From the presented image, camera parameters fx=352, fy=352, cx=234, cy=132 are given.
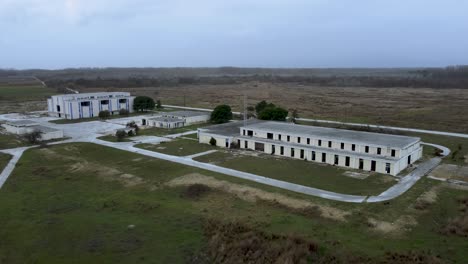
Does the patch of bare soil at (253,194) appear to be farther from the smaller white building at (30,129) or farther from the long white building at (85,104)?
the long white building at (85,104)

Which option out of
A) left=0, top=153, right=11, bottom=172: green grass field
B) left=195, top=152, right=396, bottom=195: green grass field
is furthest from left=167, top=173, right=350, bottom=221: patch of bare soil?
left=0, top=153, right=11, bottom=172: green grass field

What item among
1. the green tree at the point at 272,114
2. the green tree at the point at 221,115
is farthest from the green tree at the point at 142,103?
the green tree at the point at 272,114

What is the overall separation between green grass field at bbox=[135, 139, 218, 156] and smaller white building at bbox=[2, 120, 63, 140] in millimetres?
17788

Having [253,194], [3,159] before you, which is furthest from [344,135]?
[3,159]

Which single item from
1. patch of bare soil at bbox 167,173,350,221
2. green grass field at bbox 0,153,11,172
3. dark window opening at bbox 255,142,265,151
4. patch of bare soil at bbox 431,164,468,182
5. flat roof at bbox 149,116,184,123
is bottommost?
patch of bare soil at bbox 167,173,350,221

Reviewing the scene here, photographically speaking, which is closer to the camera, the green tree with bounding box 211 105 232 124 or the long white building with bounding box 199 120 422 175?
the long white building with bounding box 199 120 422 175

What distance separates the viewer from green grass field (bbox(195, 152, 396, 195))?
1405 inches

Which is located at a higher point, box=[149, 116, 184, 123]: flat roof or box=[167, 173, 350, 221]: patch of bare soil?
box=[149, 116, 184, 123]: flat roof

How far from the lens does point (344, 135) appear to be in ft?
158

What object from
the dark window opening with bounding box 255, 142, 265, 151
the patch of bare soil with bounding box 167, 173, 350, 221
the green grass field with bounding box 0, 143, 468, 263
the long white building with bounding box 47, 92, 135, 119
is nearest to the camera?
the green grass field with bounding box 0, 143, 468, 263

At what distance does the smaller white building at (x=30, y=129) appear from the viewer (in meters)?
60.7

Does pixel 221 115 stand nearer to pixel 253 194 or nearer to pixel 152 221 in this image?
pixel 253 194

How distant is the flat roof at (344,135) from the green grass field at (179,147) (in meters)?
7.94

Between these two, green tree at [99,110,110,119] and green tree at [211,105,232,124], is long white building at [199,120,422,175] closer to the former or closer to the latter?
green tree at [211,105,232,124]
